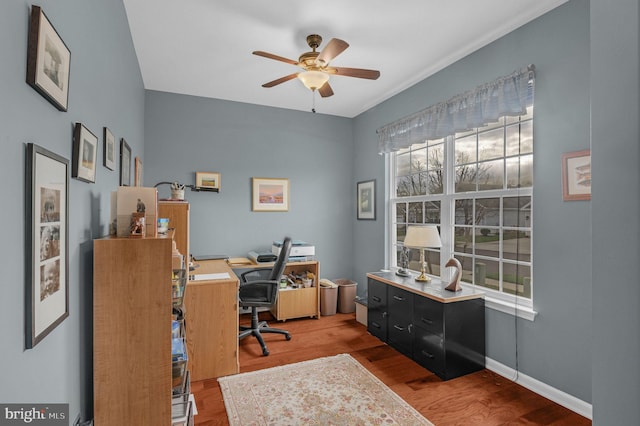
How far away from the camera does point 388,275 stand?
11.2 ft

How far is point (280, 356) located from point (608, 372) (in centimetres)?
261

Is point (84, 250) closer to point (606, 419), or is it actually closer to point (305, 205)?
point (606, 419)

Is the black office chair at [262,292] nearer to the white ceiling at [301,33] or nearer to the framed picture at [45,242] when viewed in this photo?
the white ceiling at [301,33]

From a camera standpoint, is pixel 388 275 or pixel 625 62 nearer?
pixel 625 62

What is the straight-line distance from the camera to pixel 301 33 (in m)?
2.60

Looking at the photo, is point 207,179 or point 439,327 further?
point 207,179

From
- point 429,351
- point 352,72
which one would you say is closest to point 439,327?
point 429,351

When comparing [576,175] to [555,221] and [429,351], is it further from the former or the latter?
[429,351]

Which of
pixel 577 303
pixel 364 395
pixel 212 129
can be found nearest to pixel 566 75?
pixel 577 303

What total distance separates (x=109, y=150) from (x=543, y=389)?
128 inches

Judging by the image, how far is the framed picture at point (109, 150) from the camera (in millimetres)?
1768

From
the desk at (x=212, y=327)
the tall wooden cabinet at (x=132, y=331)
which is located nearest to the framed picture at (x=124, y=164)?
the desk at (x=212, y=327)

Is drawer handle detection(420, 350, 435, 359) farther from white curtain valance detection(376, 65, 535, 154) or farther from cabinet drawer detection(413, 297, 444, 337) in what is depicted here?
white curtain valance detection(376, 65, 535, 154)

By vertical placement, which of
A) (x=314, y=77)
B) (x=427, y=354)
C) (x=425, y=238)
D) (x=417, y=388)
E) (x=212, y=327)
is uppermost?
(x=314, y=77)
